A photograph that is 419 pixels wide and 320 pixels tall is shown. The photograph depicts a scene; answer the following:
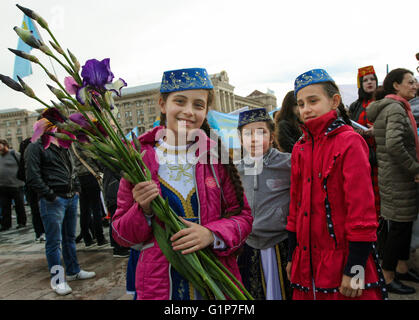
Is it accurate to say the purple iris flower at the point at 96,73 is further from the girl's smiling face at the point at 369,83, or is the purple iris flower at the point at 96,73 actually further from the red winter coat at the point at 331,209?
the girl's smiling face at the point at 369,83

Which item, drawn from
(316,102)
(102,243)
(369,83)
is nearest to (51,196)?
(102,243)

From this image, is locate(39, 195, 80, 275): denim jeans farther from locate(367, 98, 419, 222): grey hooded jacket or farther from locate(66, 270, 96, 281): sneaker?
locate(367, 98, 419, 222): grey hooded jacket

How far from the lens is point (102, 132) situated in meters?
1.24

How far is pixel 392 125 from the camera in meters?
2.89

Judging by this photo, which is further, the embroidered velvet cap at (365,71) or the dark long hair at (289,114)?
the embroidered velvet cap at (365,71)

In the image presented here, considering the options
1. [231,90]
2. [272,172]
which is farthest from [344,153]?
[231,90]

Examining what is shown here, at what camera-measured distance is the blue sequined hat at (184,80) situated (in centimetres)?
154

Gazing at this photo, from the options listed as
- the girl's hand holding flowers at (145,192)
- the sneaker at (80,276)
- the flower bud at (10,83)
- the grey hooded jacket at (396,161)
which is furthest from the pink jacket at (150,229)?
the sneaker at (80,276)

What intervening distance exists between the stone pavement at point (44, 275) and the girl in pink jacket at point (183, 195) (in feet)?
7.06

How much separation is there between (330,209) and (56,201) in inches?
126

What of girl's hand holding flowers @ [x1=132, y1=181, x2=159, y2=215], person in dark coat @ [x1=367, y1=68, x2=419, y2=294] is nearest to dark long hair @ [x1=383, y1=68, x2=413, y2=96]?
person in dark coat @ [x1=367, y1=68, x2=419, y2=294]

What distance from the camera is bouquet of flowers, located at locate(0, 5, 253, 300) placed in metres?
1.03
